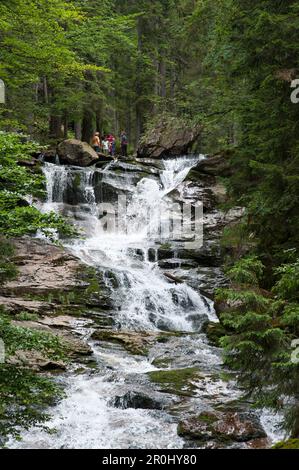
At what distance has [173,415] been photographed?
9195mm

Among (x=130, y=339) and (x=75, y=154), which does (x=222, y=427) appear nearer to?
(x=130, y=339)

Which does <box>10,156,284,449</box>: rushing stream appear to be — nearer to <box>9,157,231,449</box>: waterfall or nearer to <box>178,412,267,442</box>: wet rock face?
<box>9,157,231,449</box>: waterfall

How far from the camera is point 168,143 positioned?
29.0m

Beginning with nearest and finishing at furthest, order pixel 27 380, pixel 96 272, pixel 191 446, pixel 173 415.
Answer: pixel 27 380 < pixel 191 446 < pixel 173 415 < pixel 96 272

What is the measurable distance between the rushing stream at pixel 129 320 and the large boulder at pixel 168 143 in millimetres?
1199

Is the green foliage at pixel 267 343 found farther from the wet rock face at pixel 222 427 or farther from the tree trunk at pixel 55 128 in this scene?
the tree trunk at pixel 55 128

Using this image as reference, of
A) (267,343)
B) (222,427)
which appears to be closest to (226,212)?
(222,427)

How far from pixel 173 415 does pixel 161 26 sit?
31415 millimetres

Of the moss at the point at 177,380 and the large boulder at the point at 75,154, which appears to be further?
the large boulder at the point at 75,154

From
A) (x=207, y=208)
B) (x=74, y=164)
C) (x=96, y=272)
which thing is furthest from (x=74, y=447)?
(x=74, y=164)

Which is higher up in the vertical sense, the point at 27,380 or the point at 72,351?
the point at 27,380

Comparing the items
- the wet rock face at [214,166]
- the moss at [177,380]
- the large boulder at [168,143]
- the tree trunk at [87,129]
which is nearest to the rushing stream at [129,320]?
the moss at [177,380]

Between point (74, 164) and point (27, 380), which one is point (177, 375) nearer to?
point (27, 380)

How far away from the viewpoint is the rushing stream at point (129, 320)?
867 cm
